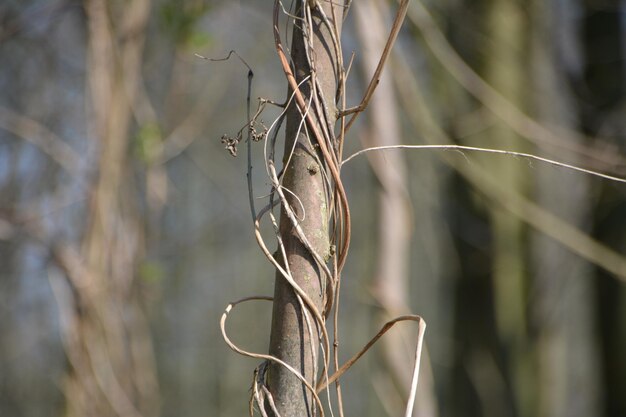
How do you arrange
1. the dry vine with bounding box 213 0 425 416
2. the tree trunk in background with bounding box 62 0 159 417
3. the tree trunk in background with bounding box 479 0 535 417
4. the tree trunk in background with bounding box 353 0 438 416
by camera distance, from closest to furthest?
the dry vine with bounding box 213 0 425 416 < the tree trunk in background with bounding box 353 0 438 416 < the tree trunk in background with bounding box 62 0 159 417 < the tree trunk in background with bounding box 479 0 535 417

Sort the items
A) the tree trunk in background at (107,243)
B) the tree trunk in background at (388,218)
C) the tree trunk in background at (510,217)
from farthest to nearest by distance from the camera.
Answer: the tree trunk in background at (510,217) < the tree trunk in background at (107,243) < the tree trunk in background at (388,218)

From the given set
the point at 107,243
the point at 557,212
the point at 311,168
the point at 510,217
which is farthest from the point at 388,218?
the point at 557,212

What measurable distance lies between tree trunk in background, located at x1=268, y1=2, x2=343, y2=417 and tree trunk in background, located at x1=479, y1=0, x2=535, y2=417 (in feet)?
10.3

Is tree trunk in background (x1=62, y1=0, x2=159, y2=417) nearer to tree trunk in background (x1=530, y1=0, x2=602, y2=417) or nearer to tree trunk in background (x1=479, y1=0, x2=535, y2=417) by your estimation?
tree trunk in background (x1=479, y1=0, x2=535, y2=417)

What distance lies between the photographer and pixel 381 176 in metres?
2.45

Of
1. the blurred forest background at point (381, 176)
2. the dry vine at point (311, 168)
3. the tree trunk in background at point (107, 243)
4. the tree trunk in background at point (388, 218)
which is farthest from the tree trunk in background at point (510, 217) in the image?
the dry vine at point (311, 168)

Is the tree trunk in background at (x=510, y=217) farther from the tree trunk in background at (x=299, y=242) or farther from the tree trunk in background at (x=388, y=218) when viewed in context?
the tree trunk in background at (x=299, y=242)

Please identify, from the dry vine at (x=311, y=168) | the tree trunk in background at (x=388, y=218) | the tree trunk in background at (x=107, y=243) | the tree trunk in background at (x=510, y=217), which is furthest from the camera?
the tree trunk in background at (x=510, y=217)

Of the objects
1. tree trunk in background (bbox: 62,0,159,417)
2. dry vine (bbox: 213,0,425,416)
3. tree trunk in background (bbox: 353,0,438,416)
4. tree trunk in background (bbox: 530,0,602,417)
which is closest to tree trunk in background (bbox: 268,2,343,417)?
dry vine (bbox: 213,0,425,416)

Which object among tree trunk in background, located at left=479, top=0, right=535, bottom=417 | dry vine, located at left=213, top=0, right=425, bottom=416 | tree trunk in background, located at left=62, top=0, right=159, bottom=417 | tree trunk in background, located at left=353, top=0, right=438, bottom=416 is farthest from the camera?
tree trunk in background, located at left=479, top=0, right=535, bottom=417

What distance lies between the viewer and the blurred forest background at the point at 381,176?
101 inches

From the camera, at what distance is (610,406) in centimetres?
366

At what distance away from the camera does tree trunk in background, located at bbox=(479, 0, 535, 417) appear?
12.3 ft

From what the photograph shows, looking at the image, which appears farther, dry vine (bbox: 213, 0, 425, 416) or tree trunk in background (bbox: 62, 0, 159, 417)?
tree trunk in background (bbox: 62, 0, 159, 417)
